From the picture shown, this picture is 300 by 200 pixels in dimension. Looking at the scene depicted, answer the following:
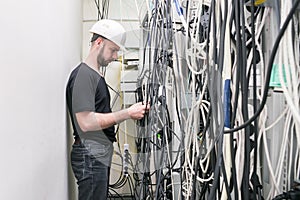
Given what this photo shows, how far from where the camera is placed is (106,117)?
178cm

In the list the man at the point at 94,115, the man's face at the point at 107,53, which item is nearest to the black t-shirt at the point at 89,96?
the man at the point at 94,115

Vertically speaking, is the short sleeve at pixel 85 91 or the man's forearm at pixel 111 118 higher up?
the short sleeve at pixel 85 91

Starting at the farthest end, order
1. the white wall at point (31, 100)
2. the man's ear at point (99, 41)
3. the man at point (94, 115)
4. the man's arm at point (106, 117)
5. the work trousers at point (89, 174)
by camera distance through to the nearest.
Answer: the work trousers at point (89, 174) < the man's ear at point (99, 41) < the man at point (94, 115) < the man's arm at point (106, 117) < the white wall at point (31, 100)

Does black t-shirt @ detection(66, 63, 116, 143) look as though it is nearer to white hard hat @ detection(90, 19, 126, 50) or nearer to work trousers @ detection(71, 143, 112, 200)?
work trousers @ detection(71, 143, 112, 200)

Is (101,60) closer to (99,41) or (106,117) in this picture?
(99,41)

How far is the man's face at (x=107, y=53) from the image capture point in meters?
1.59

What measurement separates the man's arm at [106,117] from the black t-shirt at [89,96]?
0.13ft

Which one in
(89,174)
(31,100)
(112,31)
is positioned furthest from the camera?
(89,174)

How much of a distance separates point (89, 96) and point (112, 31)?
43 cm

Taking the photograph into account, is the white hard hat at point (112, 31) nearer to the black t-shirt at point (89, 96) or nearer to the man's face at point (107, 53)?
the man's face at point (107, 53)

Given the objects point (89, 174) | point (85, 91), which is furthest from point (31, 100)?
point (89, 174)

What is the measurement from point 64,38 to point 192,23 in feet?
4.44

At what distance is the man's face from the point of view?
159 centimetres

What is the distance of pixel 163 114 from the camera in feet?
4.98
